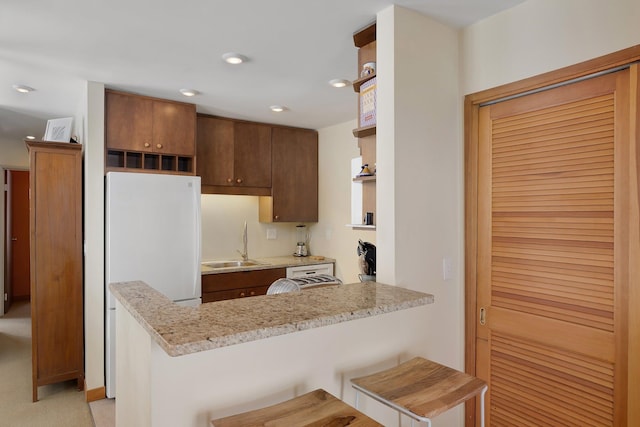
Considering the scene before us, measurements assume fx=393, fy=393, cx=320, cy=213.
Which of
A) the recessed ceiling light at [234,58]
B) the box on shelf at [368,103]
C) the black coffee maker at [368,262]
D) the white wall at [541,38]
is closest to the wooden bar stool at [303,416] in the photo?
the black coffee maker at [368,262]

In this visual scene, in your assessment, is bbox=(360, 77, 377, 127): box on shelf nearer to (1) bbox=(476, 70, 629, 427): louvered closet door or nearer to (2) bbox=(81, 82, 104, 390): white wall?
(1) bbox=(476, 70, 629, 427): louvered closet door

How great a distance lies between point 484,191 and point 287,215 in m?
2.74

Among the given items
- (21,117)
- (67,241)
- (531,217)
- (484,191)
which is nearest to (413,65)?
(484,191)

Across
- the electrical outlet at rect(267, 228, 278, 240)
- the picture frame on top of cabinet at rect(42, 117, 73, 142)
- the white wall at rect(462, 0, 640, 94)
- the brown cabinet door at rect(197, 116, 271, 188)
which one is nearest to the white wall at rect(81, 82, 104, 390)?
the picture frame on top of cabinet at rect(42, 117, 73, 142)

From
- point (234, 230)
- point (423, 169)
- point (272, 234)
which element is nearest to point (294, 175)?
point (272, 234)

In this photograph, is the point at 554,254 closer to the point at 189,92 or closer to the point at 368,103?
the point at 368,103

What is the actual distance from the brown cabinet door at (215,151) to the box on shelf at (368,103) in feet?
7.37

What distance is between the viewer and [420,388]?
1.36 meters

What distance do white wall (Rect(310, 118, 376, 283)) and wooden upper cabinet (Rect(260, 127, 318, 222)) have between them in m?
0.10

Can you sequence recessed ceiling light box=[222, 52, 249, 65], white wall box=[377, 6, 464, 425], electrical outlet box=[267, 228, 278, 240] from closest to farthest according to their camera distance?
1. white wall box=[377, 6, 464, 425]
2. recessed ceiling light box=[222, 52, 249, 65]
3. electrical outlet box=[267, 228, 278, 240]

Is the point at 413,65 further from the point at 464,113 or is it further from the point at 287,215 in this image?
the point at 287,215

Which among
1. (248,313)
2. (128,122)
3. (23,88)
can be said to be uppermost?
(23,88)

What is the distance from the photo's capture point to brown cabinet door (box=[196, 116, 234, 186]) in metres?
3.89

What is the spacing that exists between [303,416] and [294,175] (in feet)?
11.6
